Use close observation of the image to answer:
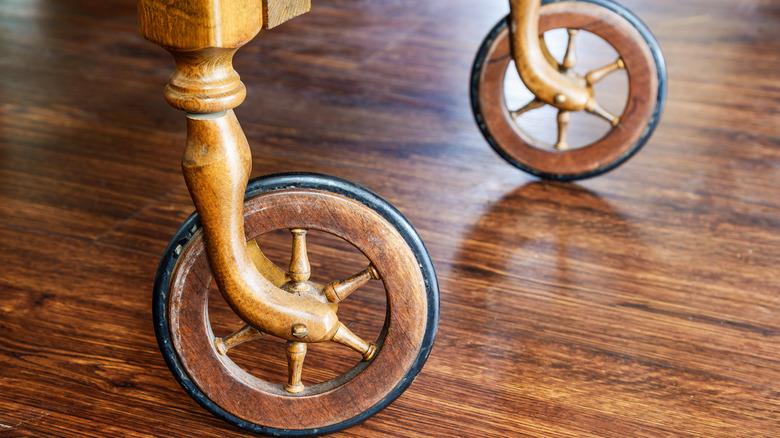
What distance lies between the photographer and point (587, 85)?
0.98 meters

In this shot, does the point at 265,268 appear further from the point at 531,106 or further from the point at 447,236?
the point at 531,106

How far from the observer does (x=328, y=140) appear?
3.91ft

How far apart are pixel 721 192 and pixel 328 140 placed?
0.56 m

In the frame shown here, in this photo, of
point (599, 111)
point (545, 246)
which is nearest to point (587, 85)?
point (599, 111)

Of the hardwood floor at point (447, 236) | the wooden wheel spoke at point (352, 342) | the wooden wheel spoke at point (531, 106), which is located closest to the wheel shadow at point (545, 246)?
the hardwood floor at point (447, 236)

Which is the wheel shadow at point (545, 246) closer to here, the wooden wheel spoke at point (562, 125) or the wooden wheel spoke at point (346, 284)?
the wooden wheel spoke at point (562, 125)

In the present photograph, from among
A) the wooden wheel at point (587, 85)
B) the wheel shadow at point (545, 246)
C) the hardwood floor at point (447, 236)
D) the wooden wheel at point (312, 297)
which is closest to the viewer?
the wooden wheel at point (312, 297)

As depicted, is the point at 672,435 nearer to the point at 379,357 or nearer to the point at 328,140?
the point at 379,357

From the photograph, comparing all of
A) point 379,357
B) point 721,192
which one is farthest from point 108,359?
point 721,192

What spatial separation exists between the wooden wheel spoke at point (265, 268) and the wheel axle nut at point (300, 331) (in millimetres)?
39

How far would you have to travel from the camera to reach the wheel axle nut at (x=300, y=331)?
56cm

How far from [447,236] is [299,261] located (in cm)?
39

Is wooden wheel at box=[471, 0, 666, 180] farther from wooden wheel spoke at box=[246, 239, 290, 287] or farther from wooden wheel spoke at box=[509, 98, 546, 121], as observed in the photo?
wooden wheel spoke at box=[246, 239, 290, 287]

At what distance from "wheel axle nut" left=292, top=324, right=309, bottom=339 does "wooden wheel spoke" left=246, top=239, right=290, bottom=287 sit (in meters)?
0.04
